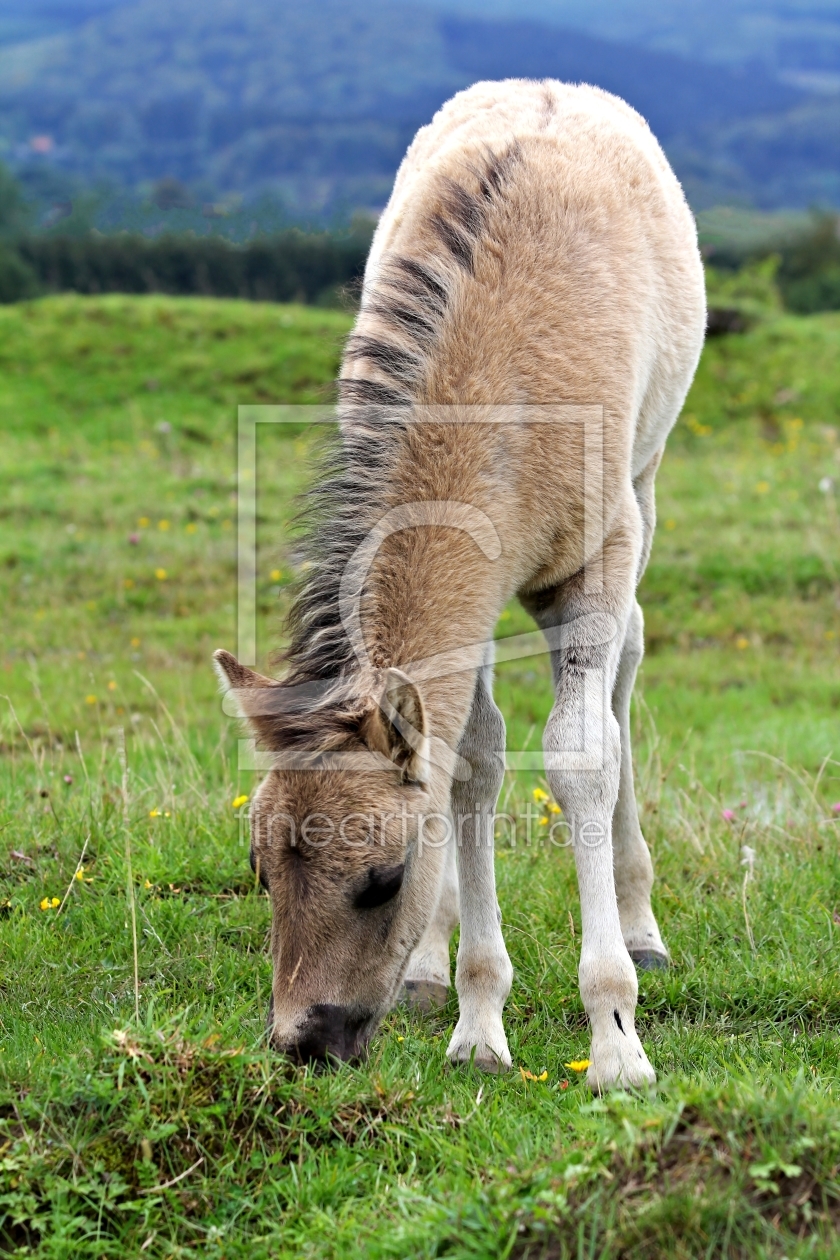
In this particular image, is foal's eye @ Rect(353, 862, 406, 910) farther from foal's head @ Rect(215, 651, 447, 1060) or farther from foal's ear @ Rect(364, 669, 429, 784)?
foal's ear @ Rect(364, 669, 429, 784)

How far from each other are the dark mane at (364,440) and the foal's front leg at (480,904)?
0.82 meters

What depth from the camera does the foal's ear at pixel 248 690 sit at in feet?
10.8

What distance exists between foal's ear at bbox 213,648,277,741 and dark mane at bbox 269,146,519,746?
0.19 ft

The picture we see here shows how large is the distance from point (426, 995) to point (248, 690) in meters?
1.59

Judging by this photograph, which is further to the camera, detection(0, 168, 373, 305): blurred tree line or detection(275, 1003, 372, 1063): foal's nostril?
detection(0, 168, 373, 305): blurred tree line

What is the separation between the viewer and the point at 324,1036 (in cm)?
320

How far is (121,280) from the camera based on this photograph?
105 ft

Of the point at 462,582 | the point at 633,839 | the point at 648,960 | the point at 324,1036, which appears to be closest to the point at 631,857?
the point at 633,839

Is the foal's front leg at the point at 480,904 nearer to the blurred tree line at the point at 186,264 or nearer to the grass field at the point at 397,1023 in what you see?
the grass field at the point at 397,1023

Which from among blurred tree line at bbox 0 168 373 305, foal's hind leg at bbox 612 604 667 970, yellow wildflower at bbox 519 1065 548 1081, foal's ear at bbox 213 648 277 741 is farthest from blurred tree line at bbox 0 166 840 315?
yellow wildflower at bbox 519 1065 548 1081

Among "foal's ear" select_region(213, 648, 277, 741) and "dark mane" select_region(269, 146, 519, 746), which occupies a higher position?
"dark mane" select_region(269, 146, 519, 746)

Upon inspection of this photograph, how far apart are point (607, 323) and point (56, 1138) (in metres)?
2.91

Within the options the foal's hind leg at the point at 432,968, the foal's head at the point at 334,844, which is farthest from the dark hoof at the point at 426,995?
the foal's head at the point at 334,844

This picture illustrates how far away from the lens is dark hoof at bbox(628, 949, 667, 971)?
175 inches
